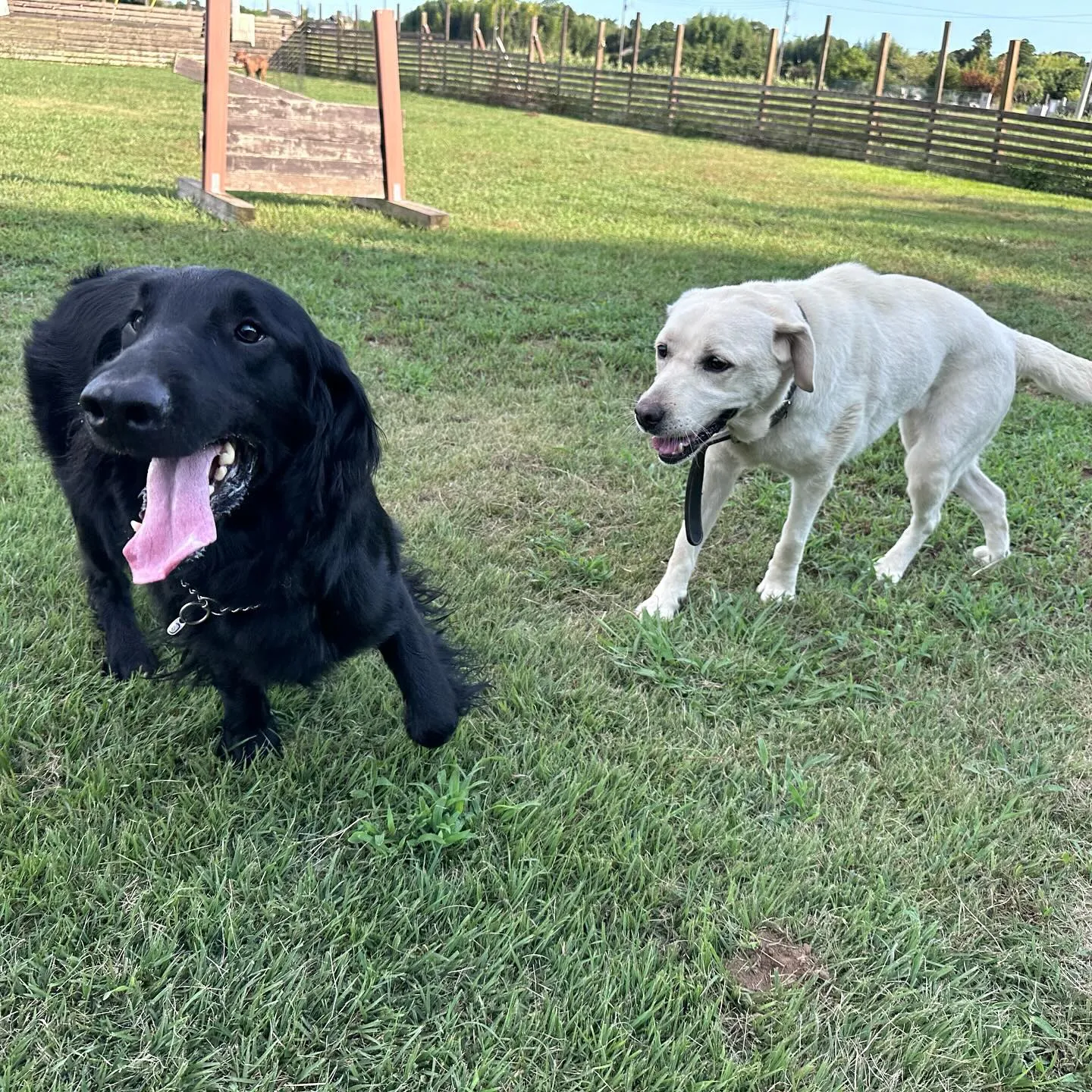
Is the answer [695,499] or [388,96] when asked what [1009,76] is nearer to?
[388,96]

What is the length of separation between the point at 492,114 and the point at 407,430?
19817mm

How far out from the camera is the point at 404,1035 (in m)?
1.45

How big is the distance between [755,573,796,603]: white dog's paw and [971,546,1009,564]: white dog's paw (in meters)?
0.89

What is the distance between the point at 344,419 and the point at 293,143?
703 centimetres

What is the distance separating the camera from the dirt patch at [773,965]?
161 cm

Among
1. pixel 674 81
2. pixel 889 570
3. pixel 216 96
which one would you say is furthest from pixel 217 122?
pixel 674 81

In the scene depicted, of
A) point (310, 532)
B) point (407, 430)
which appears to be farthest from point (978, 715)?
point (407, 430)

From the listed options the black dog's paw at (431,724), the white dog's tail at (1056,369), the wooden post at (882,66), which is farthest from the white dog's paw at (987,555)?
the wooden post at (882,66)

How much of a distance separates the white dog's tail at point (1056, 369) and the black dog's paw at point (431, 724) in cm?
255

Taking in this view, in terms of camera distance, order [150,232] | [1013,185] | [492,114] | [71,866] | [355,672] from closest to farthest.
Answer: [71,866] → [355,672] → [150,232] → [1013,185] → [492,114]

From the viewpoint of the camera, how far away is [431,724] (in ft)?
6.54

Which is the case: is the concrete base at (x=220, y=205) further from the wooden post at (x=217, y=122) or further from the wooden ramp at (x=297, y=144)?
the wooden ramp at (x=297, y=144)

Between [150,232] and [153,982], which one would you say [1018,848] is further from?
[150,232]

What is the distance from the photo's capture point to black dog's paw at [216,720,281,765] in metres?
2.00
